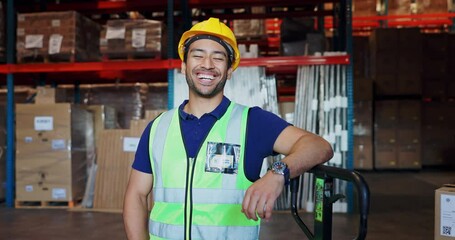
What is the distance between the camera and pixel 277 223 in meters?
5.68

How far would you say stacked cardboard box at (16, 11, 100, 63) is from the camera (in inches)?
258

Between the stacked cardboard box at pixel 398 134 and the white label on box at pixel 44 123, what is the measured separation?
8.10 m

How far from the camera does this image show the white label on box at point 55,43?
6.54 meters

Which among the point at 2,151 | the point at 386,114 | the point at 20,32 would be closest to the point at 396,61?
the point at 386,114

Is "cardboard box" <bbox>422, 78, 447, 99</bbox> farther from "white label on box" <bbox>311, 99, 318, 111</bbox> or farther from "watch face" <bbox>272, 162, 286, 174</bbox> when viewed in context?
"watch face" <bbox>272, 162, 286, 174</bbox>

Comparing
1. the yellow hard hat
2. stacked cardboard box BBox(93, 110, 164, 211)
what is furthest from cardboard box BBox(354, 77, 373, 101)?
the yellow hard hat

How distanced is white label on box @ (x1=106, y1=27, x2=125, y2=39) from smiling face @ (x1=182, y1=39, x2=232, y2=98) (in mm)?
4889

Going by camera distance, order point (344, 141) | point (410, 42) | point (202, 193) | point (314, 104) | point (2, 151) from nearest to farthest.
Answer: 1. point (202, 193)
2. point (344, 141)
3. point (314, 104)
4. point (2, 151)
5. point (410, 42)

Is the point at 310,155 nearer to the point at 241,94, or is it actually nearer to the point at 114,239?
the point at 114,239

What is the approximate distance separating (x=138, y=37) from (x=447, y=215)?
4841 mm

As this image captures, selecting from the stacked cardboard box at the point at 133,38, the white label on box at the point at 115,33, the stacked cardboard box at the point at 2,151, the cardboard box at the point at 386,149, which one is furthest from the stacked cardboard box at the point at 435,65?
the stacked cardboard box at the point at 2,151

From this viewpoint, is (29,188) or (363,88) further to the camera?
(363,88)

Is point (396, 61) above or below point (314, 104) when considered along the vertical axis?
above

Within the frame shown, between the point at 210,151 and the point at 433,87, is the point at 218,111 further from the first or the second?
the point at 433,87
